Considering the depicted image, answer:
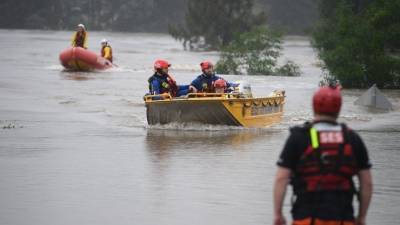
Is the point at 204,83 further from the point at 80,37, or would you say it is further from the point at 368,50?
the point at 80,37

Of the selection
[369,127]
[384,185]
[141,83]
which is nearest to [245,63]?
[141,83]

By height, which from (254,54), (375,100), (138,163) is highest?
(254,54)

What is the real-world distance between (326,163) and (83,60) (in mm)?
34874

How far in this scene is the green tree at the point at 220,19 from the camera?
6981cm

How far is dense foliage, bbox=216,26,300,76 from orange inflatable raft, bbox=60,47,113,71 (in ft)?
15.3

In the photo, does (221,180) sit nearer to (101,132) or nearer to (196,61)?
(101,132)

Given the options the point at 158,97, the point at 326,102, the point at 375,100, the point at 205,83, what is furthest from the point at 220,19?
the point at 326,102

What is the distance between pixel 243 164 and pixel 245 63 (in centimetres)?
2617

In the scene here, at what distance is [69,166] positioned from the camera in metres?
15.0

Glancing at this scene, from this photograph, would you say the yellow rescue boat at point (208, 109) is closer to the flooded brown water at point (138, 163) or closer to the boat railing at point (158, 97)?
the boat railing at point (158, 97)

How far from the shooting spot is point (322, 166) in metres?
6.55

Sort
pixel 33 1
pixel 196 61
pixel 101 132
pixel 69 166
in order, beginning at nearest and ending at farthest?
pixel 69 166, pixel 101 132, pixel 196 61, pixel 33 1

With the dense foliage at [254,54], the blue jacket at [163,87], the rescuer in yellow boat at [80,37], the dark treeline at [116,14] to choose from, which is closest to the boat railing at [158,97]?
the blue jacket at [163,87]

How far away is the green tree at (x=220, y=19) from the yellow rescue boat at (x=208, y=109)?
49.3 meters
